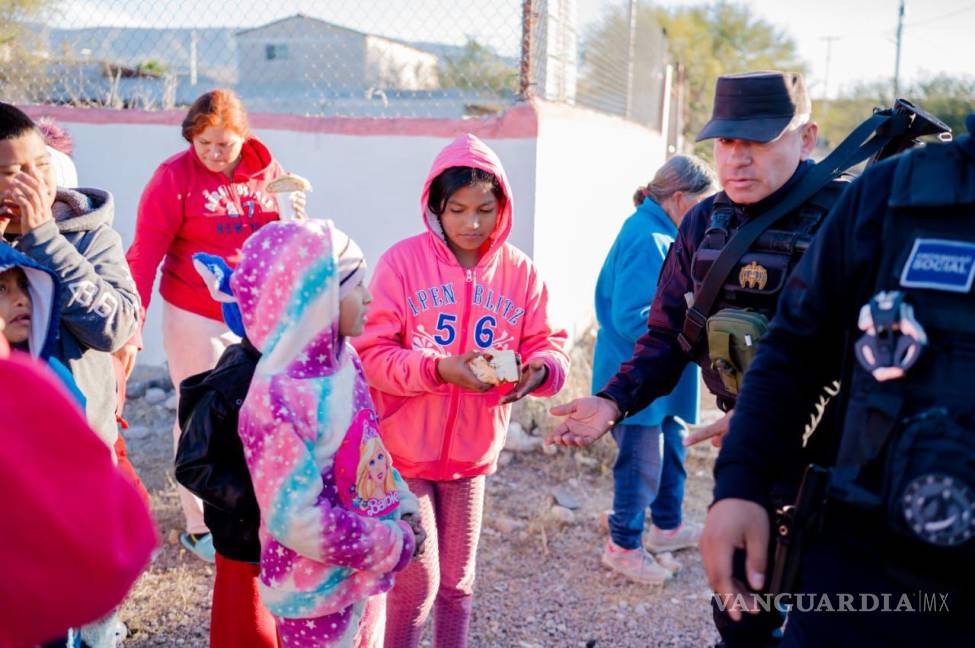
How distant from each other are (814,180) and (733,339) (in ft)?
1.70

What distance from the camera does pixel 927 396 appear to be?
150 cm

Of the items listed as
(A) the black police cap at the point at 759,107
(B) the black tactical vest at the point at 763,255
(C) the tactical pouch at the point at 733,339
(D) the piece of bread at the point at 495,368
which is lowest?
(D) the piece of bread at the point at 495,368

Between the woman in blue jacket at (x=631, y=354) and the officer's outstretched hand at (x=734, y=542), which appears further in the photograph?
the woman in blue jacket at (x=631, y=354)

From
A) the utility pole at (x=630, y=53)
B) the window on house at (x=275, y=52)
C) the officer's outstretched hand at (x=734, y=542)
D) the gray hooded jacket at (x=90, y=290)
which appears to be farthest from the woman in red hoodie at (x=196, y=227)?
the utility pole at (x=630, y=53)

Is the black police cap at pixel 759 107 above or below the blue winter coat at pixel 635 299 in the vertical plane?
above

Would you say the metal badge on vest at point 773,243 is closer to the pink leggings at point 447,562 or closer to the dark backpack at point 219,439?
the pink leggings at point 447,562

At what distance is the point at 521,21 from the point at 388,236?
1629mm

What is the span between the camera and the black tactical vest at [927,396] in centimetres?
141

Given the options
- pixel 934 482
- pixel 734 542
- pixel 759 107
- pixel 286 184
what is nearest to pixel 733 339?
pixel 759 107

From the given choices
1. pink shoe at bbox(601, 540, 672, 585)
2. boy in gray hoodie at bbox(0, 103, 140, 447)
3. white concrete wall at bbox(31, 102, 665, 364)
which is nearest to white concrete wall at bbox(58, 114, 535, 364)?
white concrete wall at bbox(31, 102, 665, 364)

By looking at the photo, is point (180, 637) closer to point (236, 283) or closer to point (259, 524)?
point (259, 524)

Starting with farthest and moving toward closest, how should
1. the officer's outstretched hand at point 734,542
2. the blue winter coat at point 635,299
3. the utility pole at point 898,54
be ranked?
the utility pole at point 898,54, the blue winter coat at point 635,299, the officer's outstretched hand at point 734,542

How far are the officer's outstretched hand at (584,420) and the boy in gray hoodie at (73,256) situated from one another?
129 cm

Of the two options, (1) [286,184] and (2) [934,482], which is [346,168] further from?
(2) [934,482]
